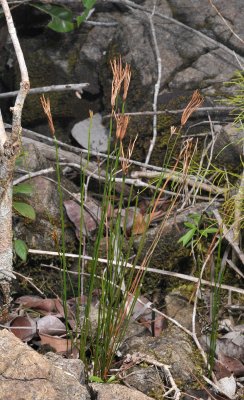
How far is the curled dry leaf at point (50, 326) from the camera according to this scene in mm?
2508

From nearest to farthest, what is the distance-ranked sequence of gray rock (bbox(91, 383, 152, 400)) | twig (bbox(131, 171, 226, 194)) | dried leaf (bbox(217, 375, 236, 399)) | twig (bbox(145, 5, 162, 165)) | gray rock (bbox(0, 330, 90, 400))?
1. gray rock (bbox(0, 330, 90, 400))
2. gray rock (bbox(91, 383, 152, 400))
3. dried leaf (bbox(217, 375, 236, 399))
4. twig (bbox(131, 171, 226, 194))
5. twig (bbox(145, 5, 162, 165))

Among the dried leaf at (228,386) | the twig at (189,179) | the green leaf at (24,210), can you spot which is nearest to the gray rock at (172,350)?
the dried leaf at (228,386)

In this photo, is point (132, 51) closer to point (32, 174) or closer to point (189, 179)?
point (189, 179)

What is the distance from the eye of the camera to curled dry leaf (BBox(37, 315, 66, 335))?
2.51 meters

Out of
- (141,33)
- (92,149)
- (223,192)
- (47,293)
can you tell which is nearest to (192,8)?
(141,33)

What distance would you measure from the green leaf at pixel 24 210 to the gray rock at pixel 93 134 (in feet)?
3.09

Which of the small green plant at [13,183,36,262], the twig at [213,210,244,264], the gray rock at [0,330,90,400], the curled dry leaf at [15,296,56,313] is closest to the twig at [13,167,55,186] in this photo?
the small green plant at [13,183,36,262]

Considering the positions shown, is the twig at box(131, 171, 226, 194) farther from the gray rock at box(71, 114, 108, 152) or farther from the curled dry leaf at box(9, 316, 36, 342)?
the curled dry leaf at box(9, 316, 36, 342)

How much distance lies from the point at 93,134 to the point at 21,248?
3.81ft

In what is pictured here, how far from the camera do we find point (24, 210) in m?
2.55

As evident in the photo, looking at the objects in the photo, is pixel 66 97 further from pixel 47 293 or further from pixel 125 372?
pixel 125 372

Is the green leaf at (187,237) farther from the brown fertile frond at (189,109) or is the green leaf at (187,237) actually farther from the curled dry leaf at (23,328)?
the brown fertile frond at (189,109)

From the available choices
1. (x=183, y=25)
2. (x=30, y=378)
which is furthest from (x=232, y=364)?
(x=183, y=25)

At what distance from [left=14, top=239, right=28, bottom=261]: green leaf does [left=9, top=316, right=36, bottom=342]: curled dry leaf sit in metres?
0.22
